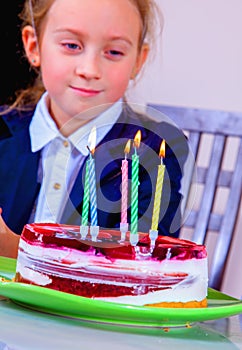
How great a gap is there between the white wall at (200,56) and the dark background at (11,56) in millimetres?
483

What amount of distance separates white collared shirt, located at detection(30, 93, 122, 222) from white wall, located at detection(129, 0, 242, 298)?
62 cm

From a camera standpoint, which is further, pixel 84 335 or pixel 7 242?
pixel 7 242

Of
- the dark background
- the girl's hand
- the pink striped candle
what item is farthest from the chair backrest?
the dark background

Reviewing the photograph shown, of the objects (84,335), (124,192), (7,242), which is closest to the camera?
(84,335)

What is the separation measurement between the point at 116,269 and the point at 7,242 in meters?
0.37

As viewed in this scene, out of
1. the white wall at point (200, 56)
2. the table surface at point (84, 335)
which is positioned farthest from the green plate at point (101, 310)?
the white wall at point (200, 56)

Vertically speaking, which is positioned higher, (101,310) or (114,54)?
(114,54)

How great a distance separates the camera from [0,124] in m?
1.57

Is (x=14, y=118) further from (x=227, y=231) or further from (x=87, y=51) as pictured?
(x=227, y=231)

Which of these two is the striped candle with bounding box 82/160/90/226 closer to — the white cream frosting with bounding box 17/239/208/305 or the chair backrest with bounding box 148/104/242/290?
the white cream frosting with bounding box 17/239/208/305

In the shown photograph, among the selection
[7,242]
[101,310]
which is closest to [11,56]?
[7,242]

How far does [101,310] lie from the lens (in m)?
0.58

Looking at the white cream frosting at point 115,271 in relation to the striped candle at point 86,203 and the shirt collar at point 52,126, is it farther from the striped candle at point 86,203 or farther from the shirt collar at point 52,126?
the shirt collar at point 52,126

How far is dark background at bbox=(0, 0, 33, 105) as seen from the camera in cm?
236
